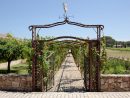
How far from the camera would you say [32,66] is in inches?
539

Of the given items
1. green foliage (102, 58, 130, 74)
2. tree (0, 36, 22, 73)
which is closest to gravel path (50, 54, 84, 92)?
green foliage (102, 58, 130, 74)

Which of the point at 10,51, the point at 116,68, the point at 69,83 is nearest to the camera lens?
the point at 69,83

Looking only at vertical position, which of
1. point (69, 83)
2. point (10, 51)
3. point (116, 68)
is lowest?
point (69, 83)

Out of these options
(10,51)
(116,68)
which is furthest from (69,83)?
(10,51)

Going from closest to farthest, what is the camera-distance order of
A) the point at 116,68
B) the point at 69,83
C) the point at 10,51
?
the point at 69,83 → the point at 116,68 → the point at 10,51

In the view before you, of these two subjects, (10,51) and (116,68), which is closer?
(116,68)

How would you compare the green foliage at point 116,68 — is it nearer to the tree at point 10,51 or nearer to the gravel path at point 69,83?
the gravel path at point 69,83

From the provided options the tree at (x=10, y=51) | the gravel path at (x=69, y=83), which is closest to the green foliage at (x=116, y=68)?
the gravel path at (x=69, y=83)

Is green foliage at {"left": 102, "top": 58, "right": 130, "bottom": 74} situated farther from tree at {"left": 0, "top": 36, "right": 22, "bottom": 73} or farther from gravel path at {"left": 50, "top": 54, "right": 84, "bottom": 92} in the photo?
tree at {"left": 0, "top": 36, "right": 22, "bottom": 73}

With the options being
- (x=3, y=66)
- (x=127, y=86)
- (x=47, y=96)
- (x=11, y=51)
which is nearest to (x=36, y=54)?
(x=47, y=96)

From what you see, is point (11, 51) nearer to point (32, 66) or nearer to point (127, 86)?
point (32, 66)

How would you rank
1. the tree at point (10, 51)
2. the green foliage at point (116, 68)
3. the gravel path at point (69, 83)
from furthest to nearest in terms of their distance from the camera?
1. the tree at point (10, 51)
2. the green foliage at point (116, 68)
3. the gravel path at point (69, 83)

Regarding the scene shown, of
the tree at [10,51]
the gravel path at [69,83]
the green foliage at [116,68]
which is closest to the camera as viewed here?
the gravel path at [69,83]

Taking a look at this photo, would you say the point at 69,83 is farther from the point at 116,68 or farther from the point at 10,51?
the point at 10,51
